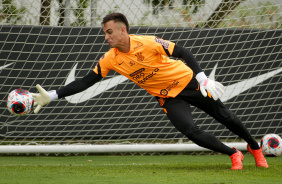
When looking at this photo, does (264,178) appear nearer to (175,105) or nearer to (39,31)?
(175,105)

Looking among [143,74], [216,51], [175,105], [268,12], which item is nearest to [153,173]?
[175,105]

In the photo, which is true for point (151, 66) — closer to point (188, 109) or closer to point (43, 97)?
point (188, 109)

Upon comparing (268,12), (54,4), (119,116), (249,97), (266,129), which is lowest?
(266,129)

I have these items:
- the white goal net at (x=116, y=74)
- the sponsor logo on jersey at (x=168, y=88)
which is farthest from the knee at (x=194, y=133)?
the white goal net at (x=116, y=74)

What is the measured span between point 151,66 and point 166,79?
0.22 m

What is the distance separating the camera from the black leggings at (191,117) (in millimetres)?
4031

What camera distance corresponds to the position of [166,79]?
425cm

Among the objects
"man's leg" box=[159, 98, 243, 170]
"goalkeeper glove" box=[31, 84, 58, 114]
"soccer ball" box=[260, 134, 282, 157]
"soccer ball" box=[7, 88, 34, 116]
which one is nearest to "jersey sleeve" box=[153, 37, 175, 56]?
"man's leg" box=[159, 98, 243, 170]

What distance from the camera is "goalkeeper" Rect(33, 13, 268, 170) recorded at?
4055 millimetres

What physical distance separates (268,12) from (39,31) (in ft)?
11.3

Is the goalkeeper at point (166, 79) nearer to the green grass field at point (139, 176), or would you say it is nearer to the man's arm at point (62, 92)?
the man's arm at point (62, 92)

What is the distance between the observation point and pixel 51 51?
6227 millimetres

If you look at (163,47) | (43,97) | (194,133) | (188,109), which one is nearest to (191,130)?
(194,133)

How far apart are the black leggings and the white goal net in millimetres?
2036
